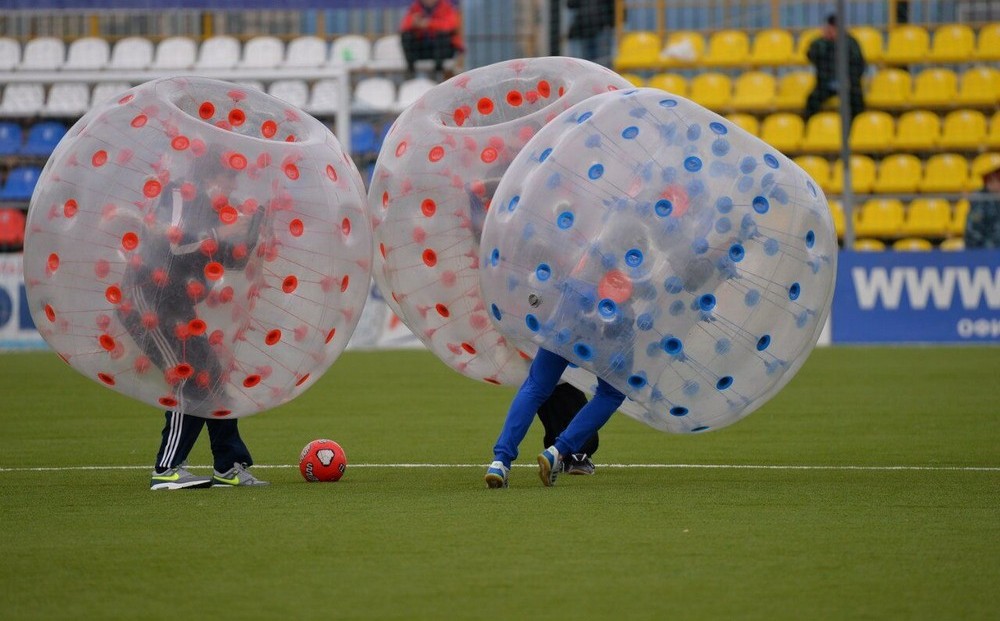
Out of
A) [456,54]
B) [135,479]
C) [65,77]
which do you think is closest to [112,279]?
[135,479]

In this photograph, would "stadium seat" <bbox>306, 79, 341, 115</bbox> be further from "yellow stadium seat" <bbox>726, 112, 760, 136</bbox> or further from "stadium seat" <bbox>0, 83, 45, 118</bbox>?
"yellow stadium seat" <bbox>726, 112, 760, 136</bbox>

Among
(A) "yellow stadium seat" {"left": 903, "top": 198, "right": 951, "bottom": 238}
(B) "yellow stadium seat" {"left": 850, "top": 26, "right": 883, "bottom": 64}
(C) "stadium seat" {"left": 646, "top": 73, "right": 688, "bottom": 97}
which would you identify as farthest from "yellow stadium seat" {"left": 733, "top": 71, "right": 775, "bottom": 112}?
(A) "yellow stadium seat" {"left": 903, "top": 198, "right": 951, "bottom": 238}

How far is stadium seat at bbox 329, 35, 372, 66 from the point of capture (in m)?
25.2

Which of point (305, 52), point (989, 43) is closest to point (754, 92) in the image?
point (989, 43)

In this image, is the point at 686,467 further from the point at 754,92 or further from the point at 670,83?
the point at 754,92

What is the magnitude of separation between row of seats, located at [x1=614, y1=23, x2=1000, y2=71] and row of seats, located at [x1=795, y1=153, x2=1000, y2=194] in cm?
207

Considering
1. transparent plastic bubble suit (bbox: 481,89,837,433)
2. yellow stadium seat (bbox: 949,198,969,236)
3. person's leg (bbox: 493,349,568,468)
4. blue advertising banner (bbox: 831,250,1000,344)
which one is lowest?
blue advertising banner (bbox: 831,250,1000,344)

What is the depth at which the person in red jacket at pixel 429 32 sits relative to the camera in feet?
76.2

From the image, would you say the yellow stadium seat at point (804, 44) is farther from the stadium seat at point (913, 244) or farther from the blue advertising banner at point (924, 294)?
the blue advertising banner at point (924, 294)

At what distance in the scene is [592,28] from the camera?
2403cm

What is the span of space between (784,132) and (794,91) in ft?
3.68

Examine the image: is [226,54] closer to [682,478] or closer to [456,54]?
[456,54]

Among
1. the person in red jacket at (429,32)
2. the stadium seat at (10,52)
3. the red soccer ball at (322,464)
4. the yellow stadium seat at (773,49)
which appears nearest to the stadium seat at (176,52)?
the stadium seat at (10,52)

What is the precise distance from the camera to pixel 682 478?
8336 millimetres
